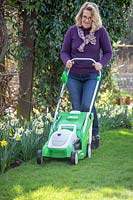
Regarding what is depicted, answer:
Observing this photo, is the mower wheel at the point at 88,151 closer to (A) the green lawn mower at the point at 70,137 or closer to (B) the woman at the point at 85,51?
(A) the green lawn mower at the point at 70,137

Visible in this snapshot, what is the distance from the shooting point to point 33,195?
143 inches

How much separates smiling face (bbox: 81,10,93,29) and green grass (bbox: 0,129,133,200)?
134 cm

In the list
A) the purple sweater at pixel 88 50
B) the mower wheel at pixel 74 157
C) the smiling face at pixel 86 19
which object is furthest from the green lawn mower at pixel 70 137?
the smiling face at pixel 86 19

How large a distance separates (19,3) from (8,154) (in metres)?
2.38

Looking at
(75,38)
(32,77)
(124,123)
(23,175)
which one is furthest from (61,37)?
(23,175)

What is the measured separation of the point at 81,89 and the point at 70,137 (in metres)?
0.77

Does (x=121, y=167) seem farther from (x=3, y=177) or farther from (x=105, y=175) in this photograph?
(x=3, y=177)

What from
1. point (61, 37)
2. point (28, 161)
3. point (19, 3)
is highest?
point (19, 3)

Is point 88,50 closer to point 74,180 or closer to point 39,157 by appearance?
point 39,157

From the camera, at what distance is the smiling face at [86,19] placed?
16.4 feet

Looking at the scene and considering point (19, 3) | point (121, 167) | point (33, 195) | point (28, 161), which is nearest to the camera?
point (33, 195)

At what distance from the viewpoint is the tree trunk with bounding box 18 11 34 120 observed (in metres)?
6.26

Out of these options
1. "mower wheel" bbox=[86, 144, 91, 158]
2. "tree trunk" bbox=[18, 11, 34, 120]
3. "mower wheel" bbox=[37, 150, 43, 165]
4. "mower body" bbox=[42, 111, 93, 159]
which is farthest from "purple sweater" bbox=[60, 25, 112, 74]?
"tree trunk" bbox=[18, 11, 34, 120]

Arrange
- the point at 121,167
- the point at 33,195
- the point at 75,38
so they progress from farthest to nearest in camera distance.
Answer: the point at 75,38, the point at 121,167, the point at 33,195
